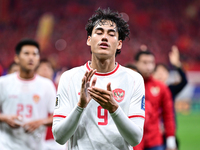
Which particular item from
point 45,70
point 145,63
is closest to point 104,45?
point 145,63

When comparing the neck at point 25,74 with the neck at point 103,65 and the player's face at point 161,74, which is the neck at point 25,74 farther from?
the player's face at point 161,74

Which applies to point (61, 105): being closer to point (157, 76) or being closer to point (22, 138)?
point (22, 138)

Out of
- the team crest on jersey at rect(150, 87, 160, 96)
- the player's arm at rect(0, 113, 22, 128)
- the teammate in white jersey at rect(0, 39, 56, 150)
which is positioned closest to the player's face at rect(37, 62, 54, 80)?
the teammate in white jersey at rect(0, 39, 56, 150)

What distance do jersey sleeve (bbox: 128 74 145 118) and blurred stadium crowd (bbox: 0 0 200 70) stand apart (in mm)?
20706

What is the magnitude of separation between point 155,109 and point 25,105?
7.13 ft

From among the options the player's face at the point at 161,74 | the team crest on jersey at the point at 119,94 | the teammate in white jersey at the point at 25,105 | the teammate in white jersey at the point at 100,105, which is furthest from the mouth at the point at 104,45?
the player's face at the point at 161,74

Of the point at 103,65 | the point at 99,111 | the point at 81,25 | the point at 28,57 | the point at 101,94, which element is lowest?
the point at 99,111

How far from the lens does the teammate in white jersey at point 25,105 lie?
4547 millimetres

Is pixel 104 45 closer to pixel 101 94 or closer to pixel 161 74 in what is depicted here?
pixel 101 94

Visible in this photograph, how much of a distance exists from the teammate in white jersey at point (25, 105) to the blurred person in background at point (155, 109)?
1664 millimetres

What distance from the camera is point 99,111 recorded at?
2.87 metres

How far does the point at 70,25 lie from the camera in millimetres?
26781

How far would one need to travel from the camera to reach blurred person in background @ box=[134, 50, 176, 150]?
5.25 meters

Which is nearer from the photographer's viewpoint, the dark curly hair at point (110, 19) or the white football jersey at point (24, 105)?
the dark curly hair at point (110, 19)
